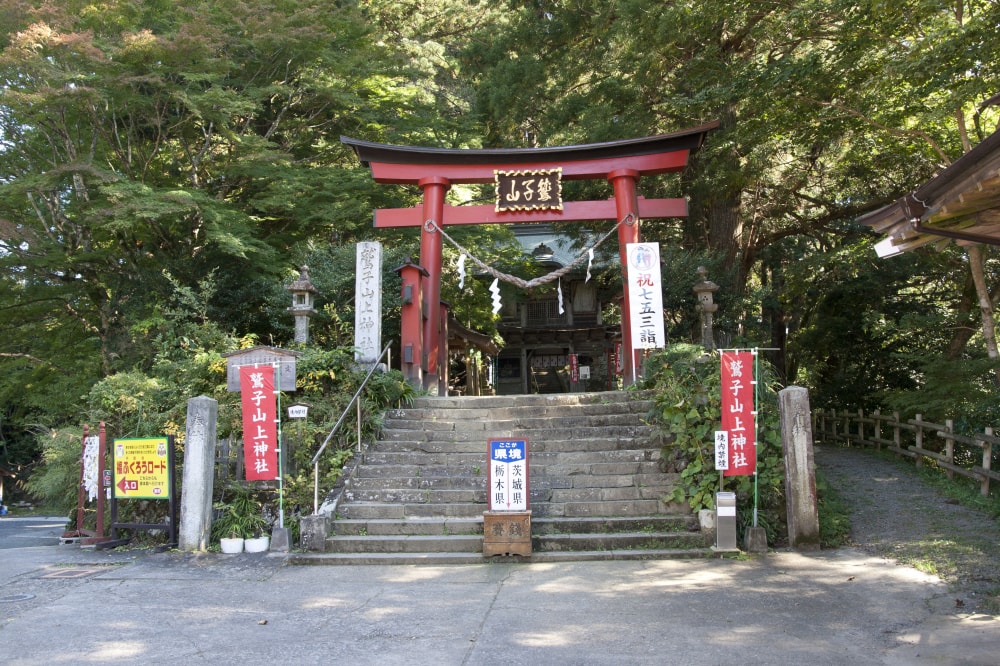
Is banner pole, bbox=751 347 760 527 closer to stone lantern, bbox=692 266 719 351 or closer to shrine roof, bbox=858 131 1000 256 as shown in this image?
shrine roof, bbox=858 131 1000 256

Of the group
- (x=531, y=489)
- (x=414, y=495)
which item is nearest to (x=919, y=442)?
(x=531, y=489)

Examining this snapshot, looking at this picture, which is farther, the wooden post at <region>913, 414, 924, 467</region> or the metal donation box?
the wooden post at <region>913, 414, 924, 467</region>

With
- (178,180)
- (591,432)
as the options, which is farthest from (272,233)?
(591,432)

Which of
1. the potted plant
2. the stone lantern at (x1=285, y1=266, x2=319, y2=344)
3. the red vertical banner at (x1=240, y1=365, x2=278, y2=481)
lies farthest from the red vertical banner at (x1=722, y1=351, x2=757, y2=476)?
the stone lantern at (x1=285, y1=266, x2=319, y2=344)

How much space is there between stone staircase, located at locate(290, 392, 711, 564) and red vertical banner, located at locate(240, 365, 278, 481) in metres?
1.03

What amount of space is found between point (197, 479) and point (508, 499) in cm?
410

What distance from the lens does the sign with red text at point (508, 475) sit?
8.47 meters

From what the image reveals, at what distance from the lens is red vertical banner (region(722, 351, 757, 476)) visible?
8906mm

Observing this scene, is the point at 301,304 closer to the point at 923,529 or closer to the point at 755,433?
the point at 755,433

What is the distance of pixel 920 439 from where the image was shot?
13844 millimetres

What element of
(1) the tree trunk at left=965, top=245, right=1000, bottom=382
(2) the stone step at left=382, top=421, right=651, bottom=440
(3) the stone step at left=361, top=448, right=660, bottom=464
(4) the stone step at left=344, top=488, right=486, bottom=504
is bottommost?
(4) the stone step at left=344, top=488, right=486, bottom=504

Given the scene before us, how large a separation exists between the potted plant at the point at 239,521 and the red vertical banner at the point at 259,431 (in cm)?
50

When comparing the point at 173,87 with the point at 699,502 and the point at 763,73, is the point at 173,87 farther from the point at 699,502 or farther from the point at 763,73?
the point at 699,502

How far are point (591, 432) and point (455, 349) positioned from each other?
1004cm
